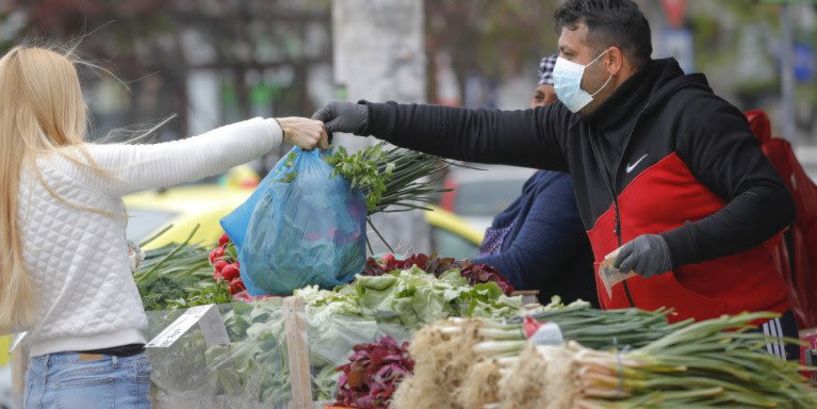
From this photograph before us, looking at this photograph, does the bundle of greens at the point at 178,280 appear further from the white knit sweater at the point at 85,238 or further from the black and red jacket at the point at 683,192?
the black and red jacket at the point at 683,192

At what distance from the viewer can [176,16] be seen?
21484 millimetres

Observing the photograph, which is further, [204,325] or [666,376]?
[204,325]

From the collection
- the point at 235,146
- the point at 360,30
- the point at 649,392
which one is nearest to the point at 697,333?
the point at 649,392

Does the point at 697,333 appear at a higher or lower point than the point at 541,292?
higher

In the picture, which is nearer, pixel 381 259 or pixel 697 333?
pixel 697 333

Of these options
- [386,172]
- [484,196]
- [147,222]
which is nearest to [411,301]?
[386,172]

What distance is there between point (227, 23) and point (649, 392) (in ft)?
64.9

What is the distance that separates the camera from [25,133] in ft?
11.9

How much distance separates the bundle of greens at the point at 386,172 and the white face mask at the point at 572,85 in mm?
735

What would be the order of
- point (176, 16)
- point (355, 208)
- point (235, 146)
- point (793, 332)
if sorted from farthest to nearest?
point (176, 16)
point (355, 208)
point (793, 332)
point (235, 146)

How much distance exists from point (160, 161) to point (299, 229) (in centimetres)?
90

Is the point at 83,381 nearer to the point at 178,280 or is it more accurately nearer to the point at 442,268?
the point at 178,280

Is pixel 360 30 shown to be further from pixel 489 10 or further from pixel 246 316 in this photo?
pixel 489 10

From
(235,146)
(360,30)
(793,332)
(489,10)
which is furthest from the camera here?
(489,10)
